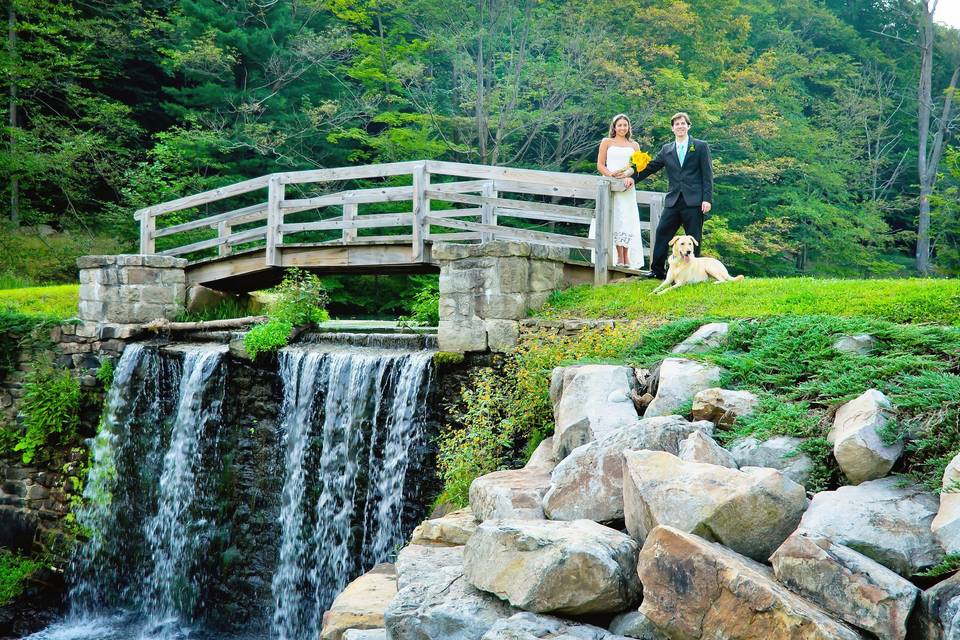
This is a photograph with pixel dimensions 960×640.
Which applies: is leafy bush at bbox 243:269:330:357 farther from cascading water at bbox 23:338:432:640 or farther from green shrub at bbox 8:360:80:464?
green shrub at bbox 8:360:80:464

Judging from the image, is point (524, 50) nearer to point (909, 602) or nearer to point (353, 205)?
point (353, 205)

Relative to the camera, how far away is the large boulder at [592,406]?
5.01 m

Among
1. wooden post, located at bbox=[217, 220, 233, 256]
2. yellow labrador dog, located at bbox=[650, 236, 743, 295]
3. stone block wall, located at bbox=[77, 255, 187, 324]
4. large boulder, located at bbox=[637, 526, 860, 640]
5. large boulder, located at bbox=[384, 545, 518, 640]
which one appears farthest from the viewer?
wooden post, located at bbox=[217, 220, 233, 256]

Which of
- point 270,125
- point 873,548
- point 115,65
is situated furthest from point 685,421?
point 115,65

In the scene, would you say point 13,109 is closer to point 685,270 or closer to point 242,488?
point 242,488

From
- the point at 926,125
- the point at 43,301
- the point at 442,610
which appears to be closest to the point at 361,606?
the point at 442,610

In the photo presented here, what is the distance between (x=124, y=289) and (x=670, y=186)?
7.07m

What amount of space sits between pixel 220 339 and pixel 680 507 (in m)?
8.06

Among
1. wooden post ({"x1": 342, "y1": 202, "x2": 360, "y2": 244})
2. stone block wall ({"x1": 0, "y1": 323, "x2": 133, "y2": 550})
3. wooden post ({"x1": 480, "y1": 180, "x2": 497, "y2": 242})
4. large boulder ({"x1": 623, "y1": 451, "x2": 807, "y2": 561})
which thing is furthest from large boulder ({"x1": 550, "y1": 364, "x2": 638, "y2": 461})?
stone block wall ({"x1": 0, "y1": 323, "x2": 133, "y2": 550})

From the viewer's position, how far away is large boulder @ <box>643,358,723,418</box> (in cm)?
494

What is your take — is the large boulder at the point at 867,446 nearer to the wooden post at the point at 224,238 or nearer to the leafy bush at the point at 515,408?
the leafy bush at the point at 515,408

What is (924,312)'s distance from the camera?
18.1 feet

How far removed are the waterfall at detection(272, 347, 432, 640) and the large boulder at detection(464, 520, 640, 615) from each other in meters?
4.21

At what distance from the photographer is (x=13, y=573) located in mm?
9836
